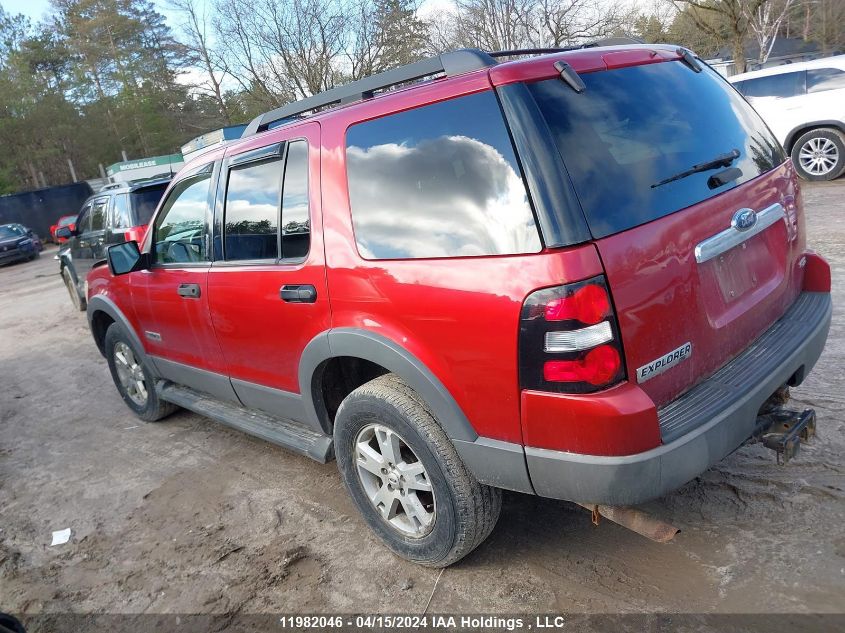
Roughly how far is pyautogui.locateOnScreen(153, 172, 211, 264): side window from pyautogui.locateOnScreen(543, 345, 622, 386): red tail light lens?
2.41 metres

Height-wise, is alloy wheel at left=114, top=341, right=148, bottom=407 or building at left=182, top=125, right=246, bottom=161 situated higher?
building at left=182, top=125, right=246, bottom=161

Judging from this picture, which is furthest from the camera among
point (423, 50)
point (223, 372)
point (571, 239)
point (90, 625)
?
point (423, 50)

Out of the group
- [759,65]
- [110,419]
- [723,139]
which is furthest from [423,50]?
[723,139]

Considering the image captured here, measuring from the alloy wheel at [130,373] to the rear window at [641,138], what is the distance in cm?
392

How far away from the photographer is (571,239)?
6.66ft

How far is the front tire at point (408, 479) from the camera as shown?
8.15 ft

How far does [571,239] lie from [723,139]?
41.8 inches

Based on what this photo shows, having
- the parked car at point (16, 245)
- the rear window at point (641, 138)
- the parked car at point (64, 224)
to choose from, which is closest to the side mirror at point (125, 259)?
the rear window at point (641, 138)

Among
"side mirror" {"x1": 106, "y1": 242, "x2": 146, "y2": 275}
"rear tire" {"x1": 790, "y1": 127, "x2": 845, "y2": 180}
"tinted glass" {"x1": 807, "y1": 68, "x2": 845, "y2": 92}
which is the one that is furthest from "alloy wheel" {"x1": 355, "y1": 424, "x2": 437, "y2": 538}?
"tinted glass" {"x1": 807, "y1": 68, "x2": 845, "y2": 92}

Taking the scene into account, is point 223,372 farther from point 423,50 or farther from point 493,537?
point 423,50

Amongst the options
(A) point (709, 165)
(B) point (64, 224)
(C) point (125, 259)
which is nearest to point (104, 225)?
(C) point (125, 259)

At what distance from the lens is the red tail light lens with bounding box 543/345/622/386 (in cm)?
204

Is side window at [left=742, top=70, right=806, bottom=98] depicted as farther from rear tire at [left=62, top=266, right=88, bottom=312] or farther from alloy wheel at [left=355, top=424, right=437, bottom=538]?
rear tire at [left=62, top=266, right=88, bottom=312]

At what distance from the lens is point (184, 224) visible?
155 inches
